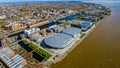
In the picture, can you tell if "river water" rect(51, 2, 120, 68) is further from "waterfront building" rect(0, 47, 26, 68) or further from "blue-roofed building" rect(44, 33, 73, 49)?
"waterfront building" rect(0, 47, 26, 68)

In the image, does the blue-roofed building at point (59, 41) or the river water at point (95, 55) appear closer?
the river water at point (95, 55)

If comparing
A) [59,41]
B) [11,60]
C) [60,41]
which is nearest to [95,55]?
[60,41]

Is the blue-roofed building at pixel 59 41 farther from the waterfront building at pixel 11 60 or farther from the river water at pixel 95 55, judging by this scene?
the waterfront building at pixel 11 60

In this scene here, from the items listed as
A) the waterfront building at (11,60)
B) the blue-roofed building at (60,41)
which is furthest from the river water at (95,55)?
the waterfront building at (11,60)

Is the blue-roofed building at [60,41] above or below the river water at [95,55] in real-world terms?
above

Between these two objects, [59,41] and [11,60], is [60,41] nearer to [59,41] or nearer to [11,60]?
[59,41]

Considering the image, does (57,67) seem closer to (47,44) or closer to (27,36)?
(47,44)

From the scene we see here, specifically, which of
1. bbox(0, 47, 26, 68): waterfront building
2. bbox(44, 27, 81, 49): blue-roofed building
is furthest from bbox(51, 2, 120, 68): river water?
bbox(0, 47, 26, 68): waterfront building

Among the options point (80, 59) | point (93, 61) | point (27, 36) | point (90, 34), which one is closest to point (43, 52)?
point (80, 59)

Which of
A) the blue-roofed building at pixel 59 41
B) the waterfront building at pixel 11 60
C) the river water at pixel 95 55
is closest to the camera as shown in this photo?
the waterfront building at pixel 11 60

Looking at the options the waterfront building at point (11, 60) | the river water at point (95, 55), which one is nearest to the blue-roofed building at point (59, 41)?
the river water at point (95, 55)

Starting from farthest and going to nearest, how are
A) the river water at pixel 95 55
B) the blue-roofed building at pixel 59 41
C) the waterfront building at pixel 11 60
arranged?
the blue-roofed building at pixel 59 41 < the river water at pixel 95 55 < the waterfront building at pixel 11 60
